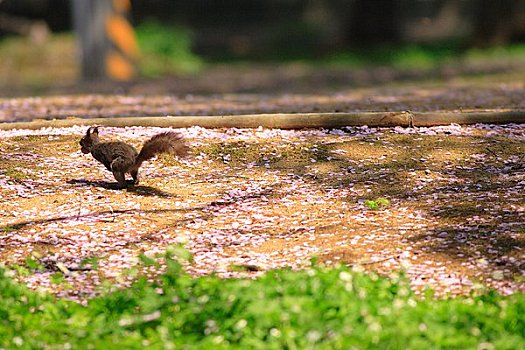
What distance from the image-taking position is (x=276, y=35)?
32031 millimetres

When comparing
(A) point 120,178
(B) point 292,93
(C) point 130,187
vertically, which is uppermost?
(A) point 120,178

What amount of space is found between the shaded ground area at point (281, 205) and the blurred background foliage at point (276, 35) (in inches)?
489

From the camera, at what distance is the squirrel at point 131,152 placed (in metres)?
7.38

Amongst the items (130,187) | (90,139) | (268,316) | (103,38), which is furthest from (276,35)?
(268,316)

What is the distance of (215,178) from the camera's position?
26.6 ft

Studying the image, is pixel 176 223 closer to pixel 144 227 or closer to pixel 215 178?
pixel 144 227

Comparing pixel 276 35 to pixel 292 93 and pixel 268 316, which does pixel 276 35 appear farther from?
pixel 268 316

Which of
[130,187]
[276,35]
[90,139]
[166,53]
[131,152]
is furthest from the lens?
[276,35]

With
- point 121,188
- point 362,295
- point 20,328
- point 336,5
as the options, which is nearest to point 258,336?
point 362,295

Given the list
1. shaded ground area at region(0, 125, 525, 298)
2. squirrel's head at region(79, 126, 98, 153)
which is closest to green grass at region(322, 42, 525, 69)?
shaded ground area at region(0, 125, 525, 298)

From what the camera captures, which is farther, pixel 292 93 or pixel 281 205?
pixel 292 93

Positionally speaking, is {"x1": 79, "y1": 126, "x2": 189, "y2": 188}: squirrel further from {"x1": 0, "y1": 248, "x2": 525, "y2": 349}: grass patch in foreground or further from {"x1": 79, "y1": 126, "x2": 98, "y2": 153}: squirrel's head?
{"x1": 0, "y1": 248, "x2": 525, "y2": 349}: grass patch in foreground

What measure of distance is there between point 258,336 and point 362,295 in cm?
65

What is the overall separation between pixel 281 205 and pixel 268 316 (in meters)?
2.53
